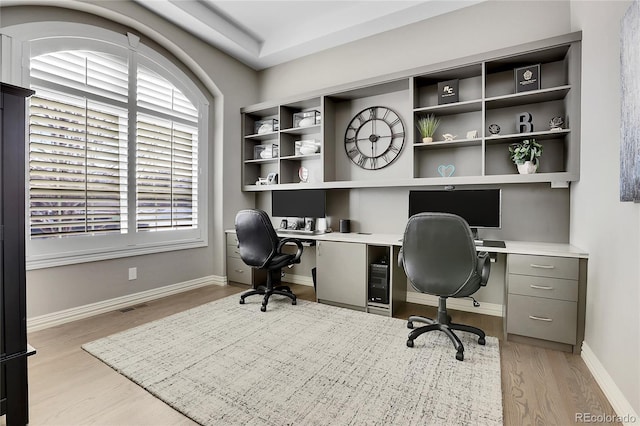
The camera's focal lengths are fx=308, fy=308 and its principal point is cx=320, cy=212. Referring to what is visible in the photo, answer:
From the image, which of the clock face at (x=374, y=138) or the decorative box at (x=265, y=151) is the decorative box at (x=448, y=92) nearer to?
the clock face at (x=374, y=138)

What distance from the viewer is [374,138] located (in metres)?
3.65

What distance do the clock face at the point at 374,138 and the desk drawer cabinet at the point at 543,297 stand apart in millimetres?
1754

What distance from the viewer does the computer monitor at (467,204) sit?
2814 mm

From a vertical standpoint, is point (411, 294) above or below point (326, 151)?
below

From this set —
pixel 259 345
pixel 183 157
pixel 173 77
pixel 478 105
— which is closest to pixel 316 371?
pixel 259 345

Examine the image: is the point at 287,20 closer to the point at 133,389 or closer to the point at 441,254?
the point at 441,254

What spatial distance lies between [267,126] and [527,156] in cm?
313

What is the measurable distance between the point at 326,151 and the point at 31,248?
2969 mm

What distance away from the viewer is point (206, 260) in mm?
4145

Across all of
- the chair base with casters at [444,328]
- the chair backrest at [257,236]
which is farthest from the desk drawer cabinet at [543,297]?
the chair backrest at [257,236]

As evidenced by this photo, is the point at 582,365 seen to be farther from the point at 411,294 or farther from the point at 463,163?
the point at 463,163

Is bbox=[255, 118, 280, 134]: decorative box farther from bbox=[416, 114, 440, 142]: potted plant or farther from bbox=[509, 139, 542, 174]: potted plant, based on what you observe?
bbox=[509, 139, 542, 174]: potted plant

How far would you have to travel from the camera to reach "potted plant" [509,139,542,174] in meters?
2.70

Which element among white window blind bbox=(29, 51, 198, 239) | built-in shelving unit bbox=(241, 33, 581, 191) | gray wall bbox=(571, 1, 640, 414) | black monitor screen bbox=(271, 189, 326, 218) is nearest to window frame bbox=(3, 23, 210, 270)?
white window blind bbox=(29, 51, 198, 239)
